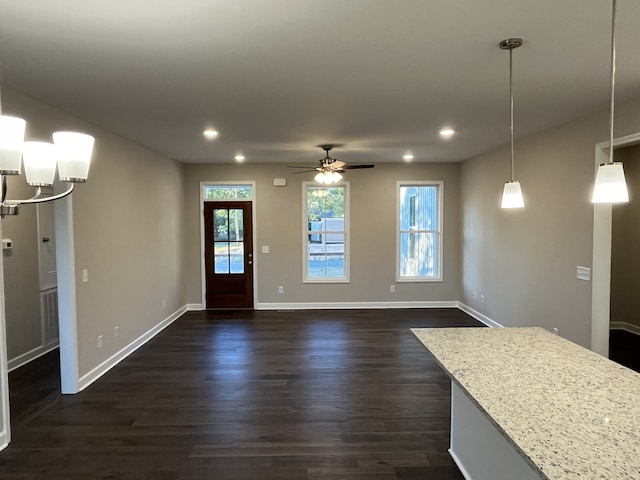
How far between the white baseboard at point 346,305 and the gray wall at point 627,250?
243cm

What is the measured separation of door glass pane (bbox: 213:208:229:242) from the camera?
272 inches

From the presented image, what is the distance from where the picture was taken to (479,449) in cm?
217

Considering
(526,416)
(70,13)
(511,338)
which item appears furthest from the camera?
(511,338)

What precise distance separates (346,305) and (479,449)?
4872mm

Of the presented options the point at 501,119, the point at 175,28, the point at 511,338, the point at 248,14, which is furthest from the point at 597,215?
the point at 175,28

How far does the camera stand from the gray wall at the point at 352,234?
685cm

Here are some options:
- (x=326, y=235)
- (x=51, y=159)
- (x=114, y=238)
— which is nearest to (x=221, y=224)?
(x=326, y=235)

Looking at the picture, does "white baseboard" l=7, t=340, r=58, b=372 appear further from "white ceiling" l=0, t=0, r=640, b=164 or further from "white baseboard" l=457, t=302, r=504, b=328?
"white baseboard" l=457, t=302, r=504, b=328

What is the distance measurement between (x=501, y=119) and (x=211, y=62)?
116 inches

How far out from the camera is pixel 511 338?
239cm

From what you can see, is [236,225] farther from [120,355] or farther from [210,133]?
Answer: [120,355]

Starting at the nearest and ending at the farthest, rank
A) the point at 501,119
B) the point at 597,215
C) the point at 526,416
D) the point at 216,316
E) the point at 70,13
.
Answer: the point at 526,416 < the point at 70,13 < the point at 597,215 < the point at 501,119 < the point at 216,316

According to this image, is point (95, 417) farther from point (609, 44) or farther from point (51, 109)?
point (609, 44)

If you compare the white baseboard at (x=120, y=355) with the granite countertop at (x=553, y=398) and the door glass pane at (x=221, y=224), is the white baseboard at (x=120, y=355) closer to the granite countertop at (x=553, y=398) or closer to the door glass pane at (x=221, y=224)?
the door glass pane at (x=221, y=224)
